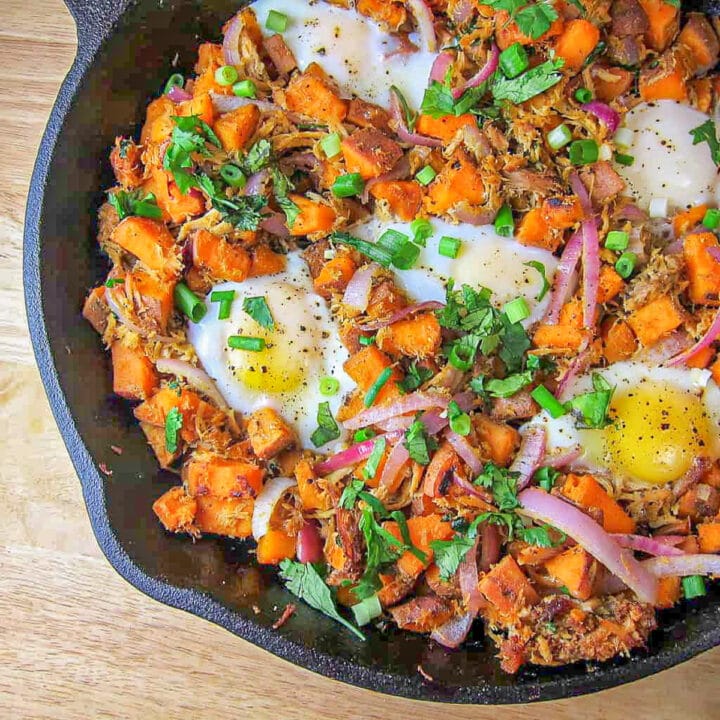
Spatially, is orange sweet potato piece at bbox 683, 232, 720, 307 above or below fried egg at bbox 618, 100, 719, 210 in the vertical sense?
below

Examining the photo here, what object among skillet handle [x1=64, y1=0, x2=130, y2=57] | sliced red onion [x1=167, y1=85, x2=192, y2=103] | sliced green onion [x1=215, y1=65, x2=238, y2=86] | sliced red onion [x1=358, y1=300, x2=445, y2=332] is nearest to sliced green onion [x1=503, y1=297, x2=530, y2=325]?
sliced red onion [x1=358, y1=300, x2=445, y2=332]

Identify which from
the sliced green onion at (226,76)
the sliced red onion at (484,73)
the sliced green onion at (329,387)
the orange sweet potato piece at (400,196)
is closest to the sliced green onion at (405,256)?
the orange sweet potato piece at (400,196)

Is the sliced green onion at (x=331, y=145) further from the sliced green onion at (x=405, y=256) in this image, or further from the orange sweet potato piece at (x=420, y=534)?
the orange sweet potato piece at (x=420, y=534)

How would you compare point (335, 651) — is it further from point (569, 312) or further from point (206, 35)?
point (206, 35)

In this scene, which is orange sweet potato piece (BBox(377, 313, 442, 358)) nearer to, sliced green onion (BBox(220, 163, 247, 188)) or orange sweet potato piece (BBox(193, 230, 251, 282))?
orange sweet potato piece (BBox(193, 230, 251, 282))

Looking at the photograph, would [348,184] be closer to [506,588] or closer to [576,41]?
[576,41]

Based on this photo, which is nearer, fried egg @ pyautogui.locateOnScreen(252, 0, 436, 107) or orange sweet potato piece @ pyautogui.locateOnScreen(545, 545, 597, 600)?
orange sweet potato piece @ pyautogui.locateOnScreen(545, 545, 597, 600)

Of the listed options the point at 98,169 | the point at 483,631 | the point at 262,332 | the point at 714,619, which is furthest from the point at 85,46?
the point at 714,619
